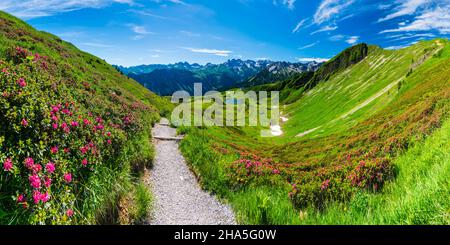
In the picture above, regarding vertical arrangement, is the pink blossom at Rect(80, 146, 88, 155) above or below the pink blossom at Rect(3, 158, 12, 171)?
below

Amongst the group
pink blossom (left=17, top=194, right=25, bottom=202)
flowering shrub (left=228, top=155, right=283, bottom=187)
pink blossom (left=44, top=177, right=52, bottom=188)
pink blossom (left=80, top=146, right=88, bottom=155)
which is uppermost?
pink blossom (left=80, top=146, right=88, bottom=155)

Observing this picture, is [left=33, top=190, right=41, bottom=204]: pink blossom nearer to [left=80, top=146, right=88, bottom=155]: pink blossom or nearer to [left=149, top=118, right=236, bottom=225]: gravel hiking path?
[left=80, top=146, right=88, bottom=155]: pink blossom

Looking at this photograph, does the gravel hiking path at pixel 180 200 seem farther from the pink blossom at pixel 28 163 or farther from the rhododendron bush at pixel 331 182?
the pink blossom at pixel 28 163

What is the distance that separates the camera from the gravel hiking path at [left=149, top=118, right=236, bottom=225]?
41.9ft

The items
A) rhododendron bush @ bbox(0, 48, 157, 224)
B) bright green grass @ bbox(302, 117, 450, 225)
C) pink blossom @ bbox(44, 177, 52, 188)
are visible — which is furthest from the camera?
pink blossom @ bbox(44, 177, 52, 188)

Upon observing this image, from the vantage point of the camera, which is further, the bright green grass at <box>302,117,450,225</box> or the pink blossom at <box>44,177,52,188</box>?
the pink blossom at <box>44,177,52,188</box>

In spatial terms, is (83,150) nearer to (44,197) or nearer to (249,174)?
(44,197)

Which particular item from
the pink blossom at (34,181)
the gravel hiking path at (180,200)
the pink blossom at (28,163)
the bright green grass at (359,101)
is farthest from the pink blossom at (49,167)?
the bright green grass at (359,101)

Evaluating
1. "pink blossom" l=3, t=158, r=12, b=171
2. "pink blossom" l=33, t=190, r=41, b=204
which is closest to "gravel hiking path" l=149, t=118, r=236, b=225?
"pink blossom" l=33, t=190, r=41, b=204

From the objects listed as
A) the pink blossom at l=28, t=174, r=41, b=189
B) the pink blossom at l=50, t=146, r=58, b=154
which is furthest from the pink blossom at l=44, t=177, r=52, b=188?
the pink blossom at l=50, t=146, r=58, b=154

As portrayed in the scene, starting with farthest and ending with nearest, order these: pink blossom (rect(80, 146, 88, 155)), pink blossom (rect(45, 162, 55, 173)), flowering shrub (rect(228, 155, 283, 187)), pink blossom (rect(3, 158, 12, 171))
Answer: flowering shrub (rect(228, 155, 283, 187)), pink blossom (rect(80, 146, 88, 155)), pink blossom (rect(45, 162, 55, 173)), pink blossom (rect(3, 158, 12, 171))
